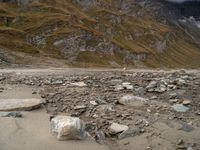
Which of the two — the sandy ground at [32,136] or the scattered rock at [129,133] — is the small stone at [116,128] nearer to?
the scattered rock at [129,133]

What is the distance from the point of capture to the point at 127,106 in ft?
51.2

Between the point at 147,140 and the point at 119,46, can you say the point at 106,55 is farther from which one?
the point at 147,140

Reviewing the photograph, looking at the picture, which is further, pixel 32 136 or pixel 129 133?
pixel 129 133

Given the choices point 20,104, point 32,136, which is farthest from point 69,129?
point 20,104

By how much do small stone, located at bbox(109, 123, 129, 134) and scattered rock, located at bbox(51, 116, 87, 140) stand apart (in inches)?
43.5

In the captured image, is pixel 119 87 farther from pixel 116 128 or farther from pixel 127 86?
pixel 116 128

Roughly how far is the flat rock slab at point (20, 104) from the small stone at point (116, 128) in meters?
3.38

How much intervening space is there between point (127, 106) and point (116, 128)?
282 centimetres

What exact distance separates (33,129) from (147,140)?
12.1 ft

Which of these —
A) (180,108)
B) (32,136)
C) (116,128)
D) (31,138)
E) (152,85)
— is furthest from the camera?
(152,85)

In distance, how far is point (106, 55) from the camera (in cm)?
15338

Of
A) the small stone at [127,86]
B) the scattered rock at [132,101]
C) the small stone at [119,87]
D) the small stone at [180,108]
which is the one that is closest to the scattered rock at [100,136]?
the scattered rock at [132,101]

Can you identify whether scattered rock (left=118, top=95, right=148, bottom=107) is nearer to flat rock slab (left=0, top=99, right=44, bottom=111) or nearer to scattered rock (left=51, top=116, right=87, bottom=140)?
flat rock slab (left=0, top=99, right=44, bottom=111)

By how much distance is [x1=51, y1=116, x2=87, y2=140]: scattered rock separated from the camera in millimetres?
11562
